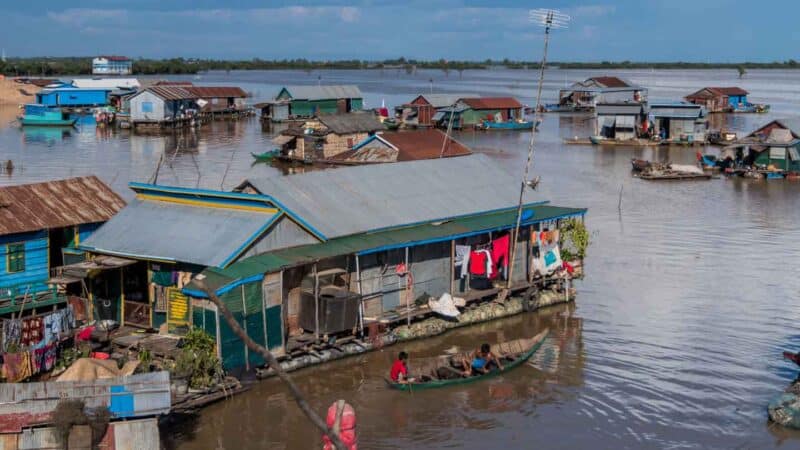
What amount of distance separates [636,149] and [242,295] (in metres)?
40.9

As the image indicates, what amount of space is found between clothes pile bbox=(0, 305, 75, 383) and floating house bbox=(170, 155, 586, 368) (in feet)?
7.22

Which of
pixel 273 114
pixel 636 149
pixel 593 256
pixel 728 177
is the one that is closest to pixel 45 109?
pixel 273 114

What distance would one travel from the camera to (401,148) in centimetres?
3938

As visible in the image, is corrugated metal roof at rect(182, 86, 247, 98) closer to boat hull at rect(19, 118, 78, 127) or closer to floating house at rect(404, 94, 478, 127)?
boat hull at rect(19, 118, 78, 127)

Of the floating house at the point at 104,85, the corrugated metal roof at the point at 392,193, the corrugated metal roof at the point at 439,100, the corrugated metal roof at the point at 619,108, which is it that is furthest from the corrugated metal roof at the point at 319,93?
the corrugated metal roof at the point at 392,193

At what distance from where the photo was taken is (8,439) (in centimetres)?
1162

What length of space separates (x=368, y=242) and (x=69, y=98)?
61079 millimetres

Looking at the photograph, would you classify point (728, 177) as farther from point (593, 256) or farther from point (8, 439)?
point (8, 439)

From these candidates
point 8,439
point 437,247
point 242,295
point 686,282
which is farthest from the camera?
point 686,282

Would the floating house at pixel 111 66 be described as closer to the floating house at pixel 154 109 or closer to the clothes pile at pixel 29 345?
the floating house at pixel 154 109

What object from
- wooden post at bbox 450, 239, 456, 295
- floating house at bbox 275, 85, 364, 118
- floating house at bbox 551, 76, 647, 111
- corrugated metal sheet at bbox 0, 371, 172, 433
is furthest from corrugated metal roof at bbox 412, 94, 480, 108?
corrugated metal sheet at bbox 0, 371, 172, 433

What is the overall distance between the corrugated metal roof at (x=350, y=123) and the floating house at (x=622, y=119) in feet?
50.1

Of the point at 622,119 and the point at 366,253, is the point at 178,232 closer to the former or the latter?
the point at 366,253

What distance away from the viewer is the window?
55.9 feet
